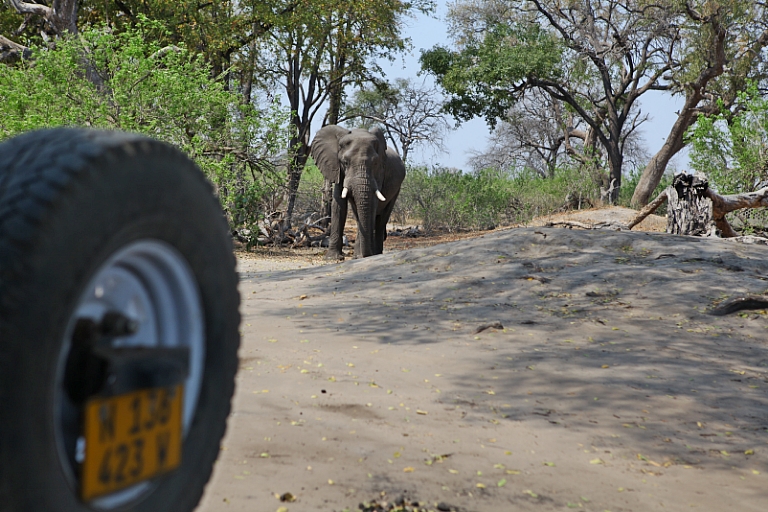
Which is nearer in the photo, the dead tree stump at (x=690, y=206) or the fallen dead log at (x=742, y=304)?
the fallen dead log at (x=742, y=304)

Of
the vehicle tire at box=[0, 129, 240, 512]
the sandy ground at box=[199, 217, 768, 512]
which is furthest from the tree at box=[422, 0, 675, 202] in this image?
the vehicle tire at box=[0, 129, 240, 512]

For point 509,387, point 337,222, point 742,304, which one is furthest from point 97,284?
point 337,222

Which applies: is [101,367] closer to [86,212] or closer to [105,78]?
[86,212]

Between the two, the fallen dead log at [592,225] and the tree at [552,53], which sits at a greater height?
the tree at [552,53]

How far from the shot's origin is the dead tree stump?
1065 centimetres

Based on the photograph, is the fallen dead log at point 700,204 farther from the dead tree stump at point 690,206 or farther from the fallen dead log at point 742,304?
the fallen dead log at point 742,304

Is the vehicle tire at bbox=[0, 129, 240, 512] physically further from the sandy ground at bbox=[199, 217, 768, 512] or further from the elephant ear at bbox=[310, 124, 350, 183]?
the elephant ear at bbox=[310, 124, 350, 183]

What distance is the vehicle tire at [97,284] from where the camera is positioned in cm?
123

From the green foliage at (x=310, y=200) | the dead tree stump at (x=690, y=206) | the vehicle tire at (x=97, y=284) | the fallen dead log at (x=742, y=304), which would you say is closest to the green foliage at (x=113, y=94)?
the green foliage at (x=310, y=200)

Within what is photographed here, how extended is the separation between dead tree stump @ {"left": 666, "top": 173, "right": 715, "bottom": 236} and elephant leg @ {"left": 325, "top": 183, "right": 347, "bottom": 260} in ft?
19.9

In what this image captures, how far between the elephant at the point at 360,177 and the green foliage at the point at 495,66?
810 centimetres

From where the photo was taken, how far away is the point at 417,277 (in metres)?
8.41

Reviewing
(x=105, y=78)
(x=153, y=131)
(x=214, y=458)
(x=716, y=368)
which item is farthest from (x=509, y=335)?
(x=105, y=78)

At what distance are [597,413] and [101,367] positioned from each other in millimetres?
3284
